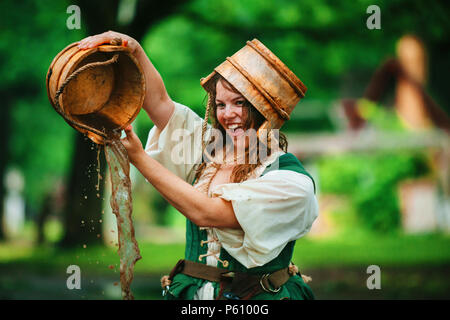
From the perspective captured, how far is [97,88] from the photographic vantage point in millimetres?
2639

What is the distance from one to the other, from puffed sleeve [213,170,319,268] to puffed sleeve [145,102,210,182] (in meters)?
0.41

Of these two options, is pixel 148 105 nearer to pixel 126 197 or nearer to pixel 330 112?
pixel 126 197

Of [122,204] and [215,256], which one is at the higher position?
[122,204]

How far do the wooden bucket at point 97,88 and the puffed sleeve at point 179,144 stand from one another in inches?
12.1

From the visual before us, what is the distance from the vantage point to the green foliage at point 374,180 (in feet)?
50.4

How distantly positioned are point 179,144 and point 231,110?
35cm

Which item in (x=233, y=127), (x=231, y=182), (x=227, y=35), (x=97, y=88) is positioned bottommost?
(x=231, y=182)

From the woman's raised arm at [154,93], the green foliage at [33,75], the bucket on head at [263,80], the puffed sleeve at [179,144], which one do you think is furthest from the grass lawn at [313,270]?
the bucket on head at [263,80]

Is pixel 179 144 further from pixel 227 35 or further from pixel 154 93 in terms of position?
pixel 227 35

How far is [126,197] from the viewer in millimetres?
2508

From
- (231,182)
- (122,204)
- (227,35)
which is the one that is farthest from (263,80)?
(227,35)

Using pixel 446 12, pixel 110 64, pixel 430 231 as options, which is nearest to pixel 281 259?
pixel 110 64

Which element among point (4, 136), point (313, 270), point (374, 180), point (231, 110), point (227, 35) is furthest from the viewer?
point (374, 180)

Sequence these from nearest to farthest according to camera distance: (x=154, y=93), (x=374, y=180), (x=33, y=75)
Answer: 1. (x=154, y=93)
2. (x=33, y=75)
3. (x=374, y=180)
